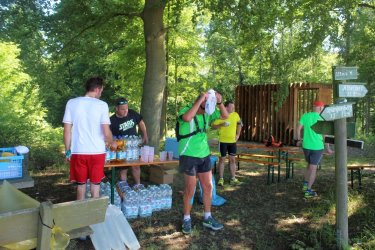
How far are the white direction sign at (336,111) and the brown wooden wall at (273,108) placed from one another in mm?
9518

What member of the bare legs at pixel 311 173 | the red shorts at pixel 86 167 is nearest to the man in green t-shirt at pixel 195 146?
the red shorts at pixel 86 167

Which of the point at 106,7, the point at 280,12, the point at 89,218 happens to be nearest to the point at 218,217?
the point at 89,218

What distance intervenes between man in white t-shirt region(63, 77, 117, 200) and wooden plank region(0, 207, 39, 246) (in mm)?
2028

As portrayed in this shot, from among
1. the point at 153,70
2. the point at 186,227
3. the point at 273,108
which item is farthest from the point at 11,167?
the point at 273,108

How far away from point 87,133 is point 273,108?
39.6 ft

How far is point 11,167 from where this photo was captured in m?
3.96

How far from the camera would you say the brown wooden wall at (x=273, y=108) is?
1440 cm

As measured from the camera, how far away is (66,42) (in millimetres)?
9383

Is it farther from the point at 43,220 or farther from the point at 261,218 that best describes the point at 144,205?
the point at 43,220

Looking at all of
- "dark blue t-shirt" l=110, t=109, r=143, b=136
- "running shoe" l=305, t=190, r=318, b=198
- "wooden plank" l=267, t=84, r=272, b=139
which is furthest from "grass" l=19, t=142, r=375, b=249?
"wooden plank" l=267, t=84, r=272, b=139

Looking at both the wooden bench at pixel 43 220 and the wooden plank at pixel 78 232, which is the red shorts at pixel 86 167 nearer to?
the wooden plank at pixel 78 232

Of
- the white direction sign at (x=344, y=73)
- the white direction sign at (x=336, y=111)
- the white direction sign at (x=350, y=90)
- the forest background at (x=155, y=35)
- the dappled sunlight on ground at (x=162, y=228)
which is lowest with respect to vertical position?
the dappled sunlight on ground at (x=162, y=228)

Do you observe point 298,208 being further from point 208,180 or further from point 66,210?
point 66,210

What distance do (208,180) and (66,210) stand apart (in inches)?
101
